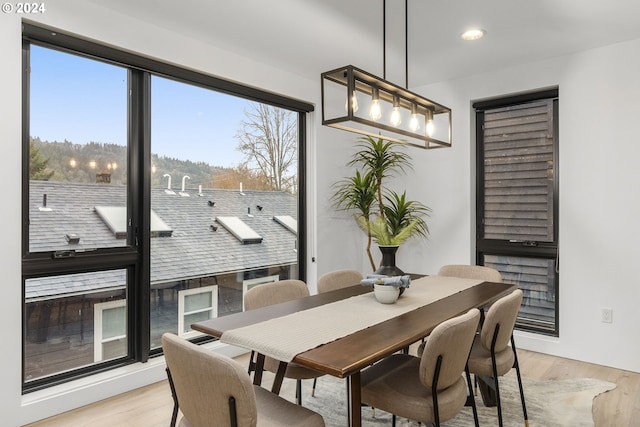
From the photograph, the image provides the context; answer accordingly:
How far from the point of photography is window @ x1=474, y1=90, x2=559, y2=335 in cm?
375

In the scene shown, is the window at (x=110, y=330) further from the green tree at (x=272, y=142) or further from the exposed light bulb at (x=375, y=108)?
the exposed light bulb at (x=375, y=108)

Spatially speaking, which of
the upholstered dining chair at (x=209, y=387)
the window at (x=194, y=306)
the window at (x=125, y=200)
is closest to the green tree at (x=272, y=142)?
the window at (x=125, y=200)

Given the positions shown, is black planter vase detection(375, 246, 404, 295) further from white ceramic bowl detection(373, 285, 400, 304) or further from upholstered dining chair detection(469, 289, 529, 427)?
upholstered dining chair detection(469, 289, 529, 427)

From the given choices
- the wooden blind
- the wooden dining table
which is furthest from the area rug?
the wooden blind

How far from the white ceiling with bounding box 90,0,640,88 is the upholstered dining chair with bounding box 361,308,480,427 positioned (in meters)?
2.04

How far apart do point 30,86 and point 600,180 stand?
415 cm

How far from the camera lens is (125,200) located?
116 inches

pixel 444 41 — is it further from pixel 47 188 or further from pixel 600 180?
pixel 47 188

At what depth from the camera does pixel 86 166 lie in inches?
108

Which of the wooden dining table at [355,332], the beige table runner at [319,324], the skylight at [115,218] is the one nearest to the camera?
the wooden dining table at [355,332]

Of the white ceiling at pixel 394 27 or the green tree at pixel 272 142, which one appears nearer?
the white ceiling at pixel 394 27

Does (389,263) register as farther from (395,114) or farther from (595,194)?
(595,194)

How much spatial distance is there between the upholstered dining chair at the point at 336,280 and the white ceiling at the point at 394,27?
177 cm

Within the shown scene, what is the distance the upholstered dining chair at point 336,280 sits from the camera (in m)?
2.86
